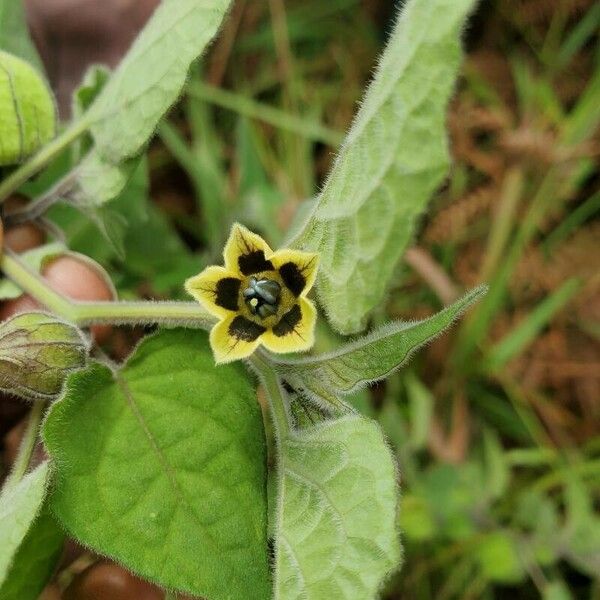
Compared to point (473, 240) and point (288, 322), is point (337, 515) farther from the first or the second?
point (473, 240)

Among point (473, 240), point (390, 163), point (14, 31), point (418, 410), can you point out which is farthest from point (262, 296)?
point (473, 240)

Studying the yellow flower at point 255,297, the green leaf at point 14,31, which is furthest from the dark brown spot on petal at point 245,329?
the green leaf at point 14,31

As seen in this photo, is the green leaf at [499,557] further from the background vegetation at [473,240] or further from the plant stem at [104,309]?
the plant stem at [104,309]

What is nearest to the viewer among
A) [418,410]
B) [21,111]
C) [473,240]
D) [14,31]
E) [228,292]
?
[228,292]

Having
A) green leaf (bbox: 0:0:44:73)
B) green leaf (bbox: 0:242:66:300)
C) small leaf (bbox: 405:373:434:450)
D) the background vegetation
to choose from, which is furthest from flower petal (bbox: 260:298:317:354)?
small leaf (bbox: 405:373:434:450)

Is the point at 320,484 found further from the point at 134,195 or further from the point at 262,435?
the point at 134,195
